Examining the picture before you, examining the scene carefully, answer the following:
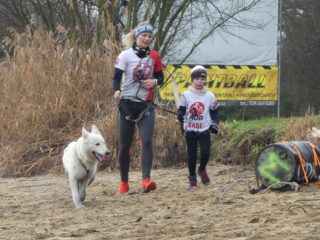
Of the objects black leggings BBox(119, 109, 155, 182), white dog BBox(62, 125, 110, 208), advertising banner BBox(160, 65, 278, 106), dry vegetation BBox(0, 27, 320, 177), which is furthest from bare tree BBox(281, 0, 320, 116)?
white dog BBox(62, 125, 110, 208)

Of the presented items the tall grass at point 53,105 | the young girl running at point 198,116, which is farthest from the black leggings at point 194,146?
the tall grass at point 53,105

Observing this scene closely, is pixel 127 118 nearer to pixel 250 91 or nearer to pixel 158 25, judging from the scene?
pixel 158 25

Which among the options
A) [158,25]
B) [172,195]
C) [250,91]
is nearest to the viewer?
[172,195]

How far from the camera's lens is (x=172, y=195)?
7660mm

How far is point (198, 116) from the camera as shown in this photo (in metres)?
8.02

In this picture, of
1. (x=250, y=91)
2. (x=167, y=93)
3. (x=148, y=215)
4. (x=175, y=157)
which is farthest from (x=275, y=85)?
(x=148, y=215)

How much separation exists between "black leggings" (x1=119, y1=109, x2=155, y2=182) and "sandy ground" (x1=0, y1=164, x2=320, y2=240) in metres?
0.31

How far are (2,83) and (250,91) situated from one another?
6840 mm

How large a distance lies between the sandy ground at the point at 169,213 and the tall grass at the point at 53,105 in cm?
209

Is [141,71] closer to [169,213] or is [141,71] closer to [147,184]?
[147,184]

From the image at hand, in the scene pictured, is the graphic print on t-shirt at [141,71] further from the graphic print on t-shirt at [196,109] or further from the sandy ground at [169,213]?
the sandy ground at [169,213]

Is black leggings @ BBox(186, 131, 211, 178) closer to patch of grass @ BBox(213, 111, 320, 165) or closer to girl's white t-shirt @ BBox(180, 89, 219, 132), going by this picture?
girl's white t-shirt @ BBox(180, 89, 219, 132)

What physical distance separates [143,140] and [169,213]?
1.87 metres

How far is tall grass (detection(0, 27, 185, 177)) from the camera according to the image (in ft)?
36.9
